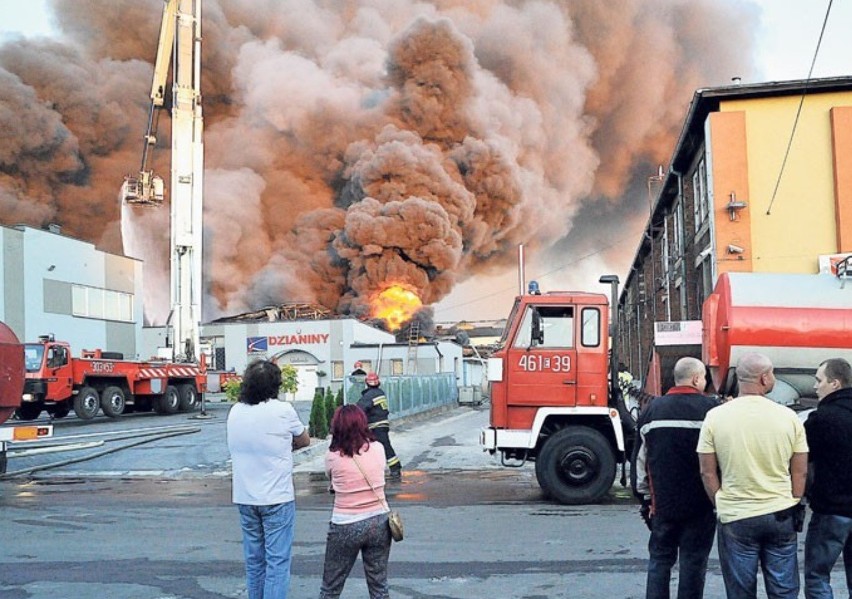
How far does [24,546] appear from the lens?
24.7ft

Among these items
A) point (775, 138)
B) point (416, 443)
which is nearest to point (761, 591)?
point (416, 443)

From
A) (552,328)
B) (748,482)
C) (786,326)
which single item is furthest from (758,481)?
(552,328)

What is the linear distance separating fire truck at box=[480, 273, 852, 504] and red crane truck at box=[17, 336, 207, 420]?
1540 cm

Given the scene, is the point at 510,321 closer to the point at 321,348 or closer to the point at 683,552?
the point at 683,552

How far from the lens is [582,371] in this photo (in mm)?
9523

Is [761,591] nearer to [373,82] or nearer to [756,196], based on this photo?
[756,196]

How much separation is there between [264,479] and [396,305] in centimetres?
4170

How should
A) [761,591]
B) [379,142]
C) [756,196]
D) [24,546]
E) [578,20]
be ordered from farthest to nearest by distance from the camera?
[578,20] → [379,142] → [756,196] → [24,546] → [761,591]

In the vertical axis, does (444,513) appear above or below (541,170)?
below

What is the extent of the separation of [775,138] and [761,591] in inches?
523

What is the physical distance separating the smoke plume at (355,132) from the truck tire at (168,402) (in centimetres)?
2074

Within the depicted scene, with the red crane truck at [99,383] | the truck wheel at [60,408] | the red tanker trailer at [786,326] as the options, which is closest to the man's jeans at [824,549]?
the red tanker trailer at [786,326]

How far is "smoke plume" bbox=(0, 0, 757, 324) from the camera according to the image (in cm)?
5116

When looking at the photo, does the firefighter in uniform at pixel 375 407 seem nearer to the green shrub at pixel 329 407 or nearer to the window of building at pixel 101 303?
the green shrub at pixel 329 407
